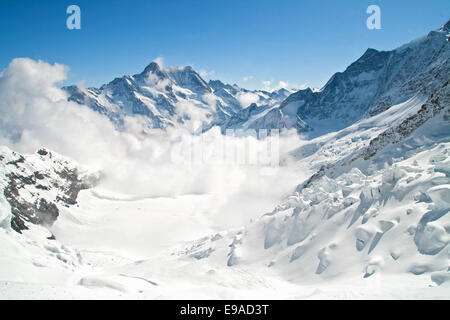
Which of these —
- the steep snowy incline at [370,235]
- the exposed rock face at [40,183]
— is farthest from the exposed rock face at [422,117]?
the exposed rock face at [40,183]

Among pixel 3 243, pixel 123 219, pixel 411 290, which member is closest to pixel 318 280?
pixel 411 290

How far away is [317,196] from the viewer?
28.5 metres

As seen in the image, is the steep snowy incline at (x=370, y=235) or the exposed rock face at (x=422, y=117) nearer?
the steep snowy incline at (x=370, y=235)

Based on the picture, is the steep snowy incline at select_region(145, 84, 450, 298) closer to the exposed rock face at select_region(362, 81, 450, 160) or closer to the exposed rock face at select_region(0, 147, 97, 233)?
the exposed rock face at select_region(362, 81, 450, 160)

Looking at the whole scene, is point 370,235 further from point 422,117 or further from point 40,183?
point 40,183

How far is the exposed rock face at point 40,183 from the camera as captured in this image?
91.6 meters

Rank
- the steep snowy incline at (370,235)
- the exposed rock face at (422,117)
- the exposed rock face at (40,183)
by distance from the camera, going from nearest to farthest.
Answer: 1. the steep snowy incline at (370,235)
2. the exposed rock face at (422,117)
3. the exposed rock face at (40,183)

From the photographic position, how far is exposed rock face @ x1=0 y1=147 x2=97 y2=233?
91.6 m

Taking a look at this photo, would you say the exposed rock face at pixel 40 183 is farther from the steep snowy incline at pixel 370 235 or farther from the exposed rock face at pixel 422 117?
the exposed rock face at pixel 422 117

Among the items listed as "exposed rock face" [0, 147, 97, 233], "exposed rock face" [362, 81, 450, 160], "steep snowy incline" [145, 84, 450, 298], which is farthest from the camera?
"exposed rock face" [0, 147, 97, 233]

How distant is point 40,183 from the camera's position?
389 feet

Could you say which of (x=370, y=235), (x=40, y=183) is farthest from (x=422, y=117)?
(x=40, y=183)

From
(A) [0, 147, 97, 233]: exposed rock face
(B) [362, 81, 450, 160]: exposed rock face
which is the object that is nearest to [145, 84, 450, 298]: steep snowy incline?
(B) [362, 81, 450, 160]: exposed rock face

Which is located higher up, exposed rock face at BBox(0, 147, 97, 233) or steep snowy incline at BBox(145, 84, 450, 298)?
exposed rock face at BBox(0, 147, 97, 233)
